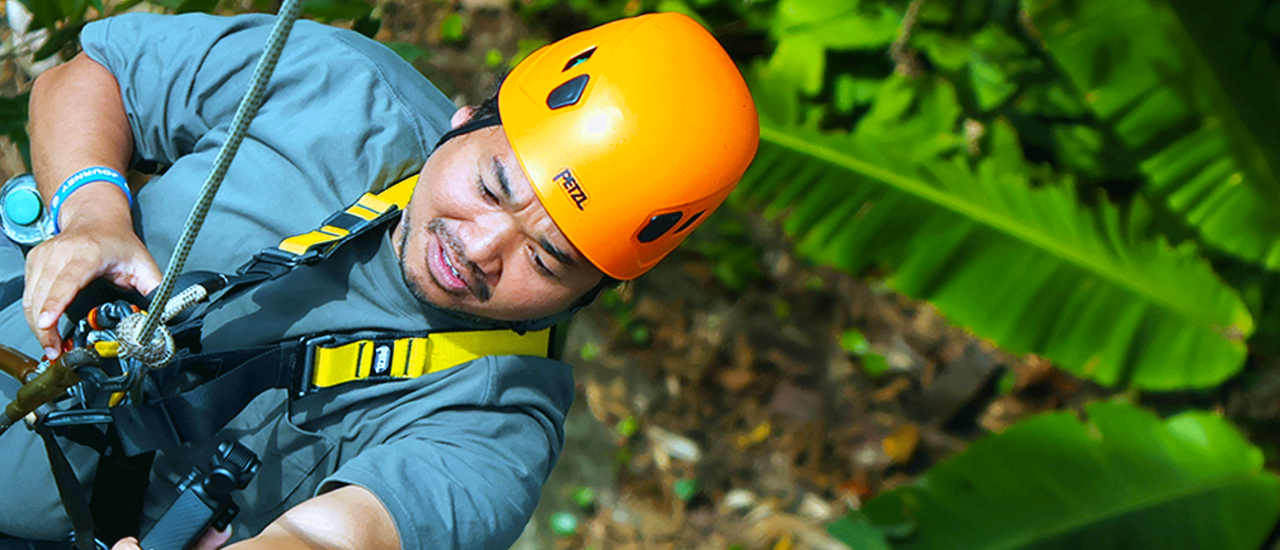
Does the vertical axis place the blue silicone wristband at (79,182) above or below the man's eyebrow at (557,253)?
above

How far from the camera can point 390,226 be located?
1.51 metres

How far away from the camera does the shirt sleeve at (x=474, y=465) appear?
1.27 metres

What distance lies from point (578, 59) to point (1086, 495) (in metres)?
1.60

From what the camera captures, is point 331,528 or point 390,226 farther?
point 390,226

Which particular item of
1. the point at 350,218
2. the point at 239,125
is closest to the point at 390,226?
the point at 350,218

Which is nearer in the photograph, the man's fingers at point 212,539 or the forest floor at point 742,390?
the man's fingers at point 212,539

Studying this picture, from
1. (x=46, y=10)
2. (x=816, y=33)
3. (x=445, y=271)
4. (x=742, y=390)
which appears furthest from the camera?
(x=742, y=390)

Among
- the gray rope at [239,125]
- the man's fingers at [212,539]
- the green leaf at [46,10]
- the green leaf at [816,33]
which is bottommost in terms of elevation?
the green leaf at [816,33]

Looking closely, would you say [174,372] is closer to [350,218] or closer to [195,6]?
[350,218]

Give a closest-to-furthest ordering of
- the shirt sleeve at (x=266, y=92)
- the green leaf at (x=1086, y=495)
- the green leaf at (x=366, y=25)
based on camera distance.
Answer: the shirt sleeve at (x=266, y=92)
the green leaf at (x=366, y=25)
the green leaf at (x=1086, y=495)

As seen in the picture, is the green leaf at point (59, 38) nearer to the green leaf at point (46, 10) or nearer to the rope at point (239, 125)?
the green leaf at point (46, 10)

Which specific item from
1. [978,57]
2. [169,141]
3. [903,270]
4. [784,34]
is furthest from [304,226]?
[978,57]

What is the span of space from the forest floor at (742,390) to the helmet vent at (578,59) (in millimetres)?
2120

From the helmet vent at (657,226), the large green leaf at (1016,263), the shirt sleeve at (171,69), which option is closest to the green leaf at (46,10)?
the shirt sleeve at (171,69)
